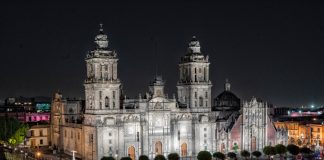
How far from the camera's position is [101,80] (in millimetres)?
92750

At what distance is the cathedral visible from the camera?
305 ft

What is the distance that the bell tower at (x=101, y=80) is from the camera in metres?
92.4

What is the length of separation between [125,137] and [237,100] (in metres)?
37.1

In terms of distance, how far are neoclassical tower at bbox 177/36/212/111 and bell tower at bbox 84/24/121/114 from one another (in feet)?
52.7

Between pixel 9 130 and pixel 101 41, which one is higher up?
pixel 101 41

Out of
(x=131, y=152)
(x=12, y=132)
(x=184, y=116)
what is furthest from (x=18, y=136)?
(x=184, y=116)

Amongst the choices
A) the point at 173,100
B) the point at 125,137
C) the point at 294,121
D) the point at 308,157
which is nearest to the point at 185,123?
the point at 173,100

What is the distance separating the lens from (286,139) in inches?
4414

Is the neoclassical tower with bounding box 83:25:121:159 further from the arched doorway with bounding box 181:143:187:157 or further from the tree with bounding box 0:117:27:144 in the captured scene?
the tree with bounding box 0:117:27:144

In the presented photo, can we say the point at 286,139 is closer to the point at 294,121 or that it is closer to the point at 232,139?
the point at 232,139

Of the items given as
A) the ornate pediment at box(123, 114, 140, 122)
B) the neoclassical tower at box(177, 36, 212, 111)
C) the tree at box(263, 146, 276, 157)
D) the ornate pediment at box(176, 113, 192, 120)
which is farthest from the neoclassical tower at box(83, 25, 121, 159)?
the tree at box(263, 146, 276, 157)

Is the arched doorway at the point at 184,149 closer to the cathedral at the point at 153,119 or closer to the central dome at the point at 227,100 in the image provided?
the cathedral at the point at 153,119

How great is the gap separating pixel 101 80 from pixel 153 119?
1198cm

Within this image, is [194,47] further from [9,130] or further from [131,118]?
[9,130]
